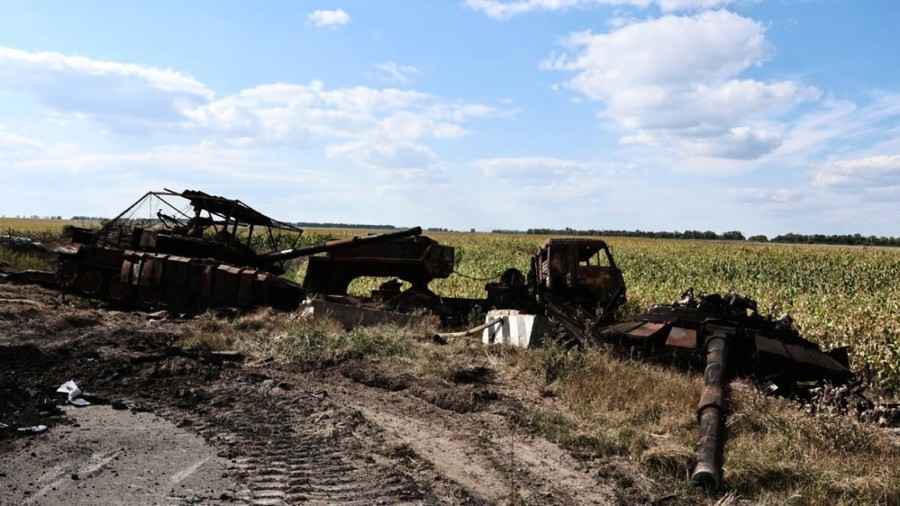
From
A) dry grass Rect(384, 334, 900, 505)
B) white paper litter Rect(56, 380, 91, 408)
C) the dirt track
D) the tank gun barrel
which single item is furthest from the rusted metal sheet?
white paper litter Rect(56, 380, 91, 408)

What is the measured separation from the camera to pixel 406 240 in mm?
16188

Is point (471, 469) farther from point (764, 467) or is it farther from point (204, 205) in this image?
point (204, 205)

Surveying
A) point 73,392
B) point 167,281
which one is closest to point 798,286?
point 167,281

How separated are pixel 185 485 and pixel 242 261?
12.0m

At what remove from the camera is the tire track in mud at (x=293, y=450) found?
17.4ft

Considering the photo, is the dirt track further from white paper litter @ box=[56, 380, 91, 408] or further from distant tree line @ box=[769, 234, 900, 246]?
distant tree line @ box=[769, 234, 900, 246]

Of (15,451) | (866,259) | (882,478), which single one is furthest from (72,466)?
(866,259)

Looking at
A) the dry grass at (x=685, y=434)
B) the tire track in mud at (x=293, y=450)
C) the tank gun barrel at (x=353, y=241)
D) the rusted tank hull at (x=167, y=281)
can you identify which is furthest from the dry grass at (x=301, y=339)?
the tank gun barrel at (x=353, y=241)

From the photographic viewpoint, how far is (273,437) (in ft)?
22.1

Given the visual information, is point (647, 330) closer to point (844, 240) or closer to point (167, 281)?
point (167, 281)

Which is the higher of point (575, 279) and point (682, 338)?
point (575, 279)

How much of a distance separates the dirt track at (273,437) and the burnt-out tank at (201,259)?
4406 millimetres

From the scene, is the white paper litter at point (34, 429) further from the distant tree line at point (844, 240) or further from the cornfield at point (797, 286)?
the distant tree line at point (844, 240)

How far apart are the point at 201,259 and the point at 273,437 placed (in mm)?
9828
